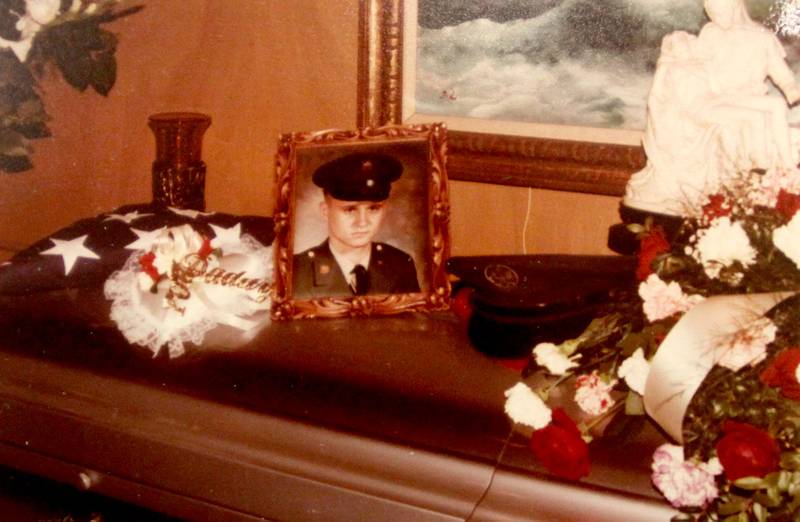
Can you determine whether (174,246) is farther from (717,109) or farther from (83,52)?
(717,109)

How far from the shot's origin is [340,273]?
1.35 meters

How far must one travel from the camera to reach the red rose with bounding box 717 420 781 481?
810 mm

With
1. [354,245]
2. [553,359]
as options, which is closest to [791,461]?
[553,359]

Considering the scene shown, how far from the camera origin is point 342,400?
3.56ft

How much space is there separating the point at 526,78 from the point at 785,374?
0.76 meters

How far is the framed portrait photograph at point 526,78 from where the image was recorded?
1377 mm

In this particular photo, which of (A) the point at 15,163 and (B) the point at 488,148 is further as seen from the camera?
(A) the point at 15,163

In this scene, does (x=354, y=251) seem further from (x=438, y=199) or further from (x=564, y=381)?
(x=564, y=381)

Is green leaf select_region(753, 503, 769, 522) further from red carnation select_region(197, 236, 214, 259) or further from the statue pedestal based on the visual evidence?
red carnation select_region(197, 236, 214, 259)

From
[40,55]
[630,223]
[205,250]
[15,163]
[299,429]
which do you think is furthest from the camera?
[15,163]

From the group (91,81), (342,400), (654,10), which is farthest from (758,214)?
(91,81)

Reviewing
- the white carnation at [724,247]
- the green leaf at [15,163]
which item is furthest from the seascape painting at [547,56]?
the green leaf at [15,163]

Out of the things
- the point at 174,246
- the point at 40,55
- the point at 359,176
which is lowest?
the point at 174,246

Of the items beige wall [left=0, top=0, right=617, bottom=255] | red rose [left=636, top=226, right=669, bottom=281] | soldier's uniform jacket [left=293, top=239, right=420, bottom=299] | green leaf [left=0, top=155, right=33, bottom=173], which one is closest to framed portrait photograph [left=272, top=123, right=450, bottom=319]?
soldier's uniform jacket [left=293, top=239, right=420, bottom=299]
